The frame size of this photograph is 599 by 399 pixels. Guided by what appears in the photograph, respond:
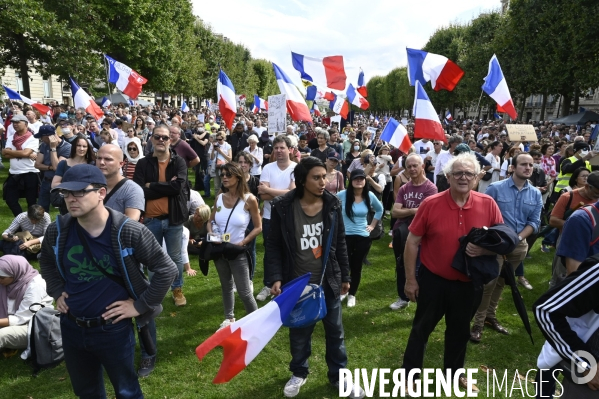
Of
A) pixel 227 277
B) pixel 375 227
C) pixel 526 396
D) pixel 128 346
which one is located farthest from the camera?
pixel 375 227

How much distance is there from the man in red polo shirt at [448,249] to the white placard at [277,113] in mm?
6342

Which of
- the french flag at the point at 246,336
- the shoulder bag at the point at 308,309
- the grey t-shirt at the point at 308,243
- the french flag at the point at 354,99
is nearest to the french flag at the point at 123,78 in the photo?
the french flag at the point at 354,99

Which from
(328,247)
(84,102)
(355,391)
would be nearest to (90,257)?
(328,247)

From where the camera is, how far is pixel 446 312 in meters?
3.51

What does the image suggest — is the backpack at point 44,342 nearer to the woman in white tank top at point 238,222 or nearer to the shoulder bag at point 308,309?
the woman in white tank top at point 238,222

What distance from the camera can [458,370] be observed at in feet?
12.1

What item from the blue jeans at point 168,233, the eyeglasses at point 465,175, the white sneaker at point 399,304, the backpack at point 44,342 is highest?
the eyeglasses at point 465,175

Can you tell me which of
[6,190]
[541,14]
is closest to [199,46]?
[541,14]

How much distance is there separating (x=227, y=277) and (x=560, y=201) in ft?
12.8

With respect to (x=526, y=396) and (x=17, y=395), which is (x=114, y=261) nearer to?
(x=17, y=395)

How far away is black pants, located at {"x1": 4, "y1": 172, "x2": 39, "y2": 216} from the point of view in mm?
7520

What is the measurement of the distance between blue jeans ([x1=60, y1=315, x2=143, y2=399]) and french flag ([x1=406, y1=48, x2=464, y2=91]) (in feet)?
30.3

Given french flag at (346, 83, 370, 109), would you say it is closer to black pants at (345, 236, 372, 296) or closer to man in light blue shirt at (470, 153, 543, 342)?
black pants at (345, 236, 372, 296)

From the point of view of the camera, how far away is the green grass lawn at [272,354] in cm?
375
